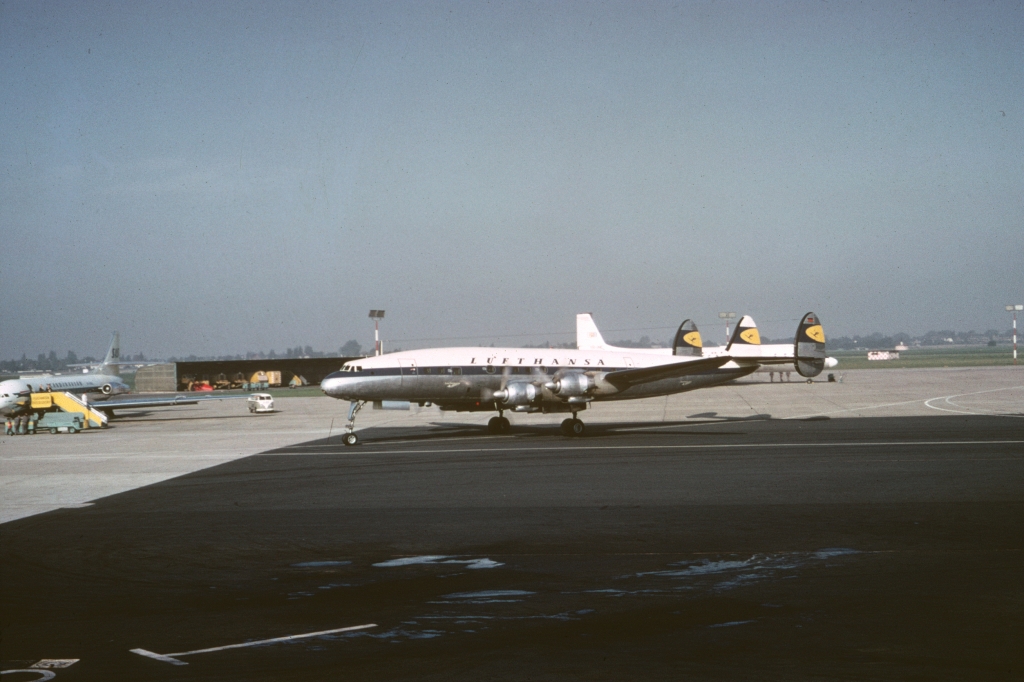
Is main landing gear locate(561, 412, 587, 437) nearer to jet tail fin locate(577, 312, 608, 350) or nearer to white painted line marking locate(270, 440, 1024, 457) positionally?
white painted line marking locate(270, 440, 1024, 457)

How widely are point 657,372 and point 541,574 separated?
78.6ft

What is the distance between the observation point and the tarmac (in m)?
8.52

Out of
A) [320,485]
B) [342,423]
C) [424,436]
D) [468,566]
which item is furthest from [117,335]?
[468,566]

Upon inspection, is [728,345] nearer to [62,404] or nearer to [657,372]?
[657,372]

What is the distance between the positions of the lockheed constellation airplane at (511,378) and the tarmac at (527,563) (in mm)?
4615

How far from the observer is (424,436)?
123 feet

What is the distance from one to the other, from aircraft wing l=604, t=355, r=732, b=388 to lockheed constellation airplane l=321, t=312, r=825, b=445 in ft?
0.14

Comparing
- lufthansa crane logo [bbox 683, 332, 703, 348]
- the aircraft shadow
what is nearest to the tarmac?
the aircraft shadow

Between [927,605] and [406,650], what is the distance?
20.6ft

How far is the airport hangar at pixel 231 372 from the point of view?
101625 mm

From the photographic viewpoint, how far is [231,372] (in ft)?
339

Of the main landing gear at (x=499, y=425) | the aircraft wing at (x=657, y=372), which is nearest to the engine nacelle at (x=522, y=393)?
the main landing gear at (x=499, y=425)

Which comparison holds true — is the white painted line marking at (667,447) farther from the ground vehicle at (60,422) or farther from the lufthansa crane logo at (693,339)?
the ground vehicle at (60,422)

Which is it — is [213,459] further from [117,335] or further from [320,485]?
[117,335]
